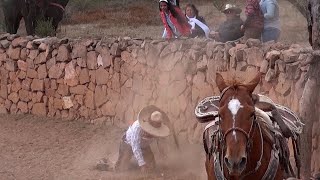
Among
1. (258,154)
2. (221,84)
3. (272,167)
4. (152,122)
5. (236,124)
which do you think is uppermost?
(221,84)

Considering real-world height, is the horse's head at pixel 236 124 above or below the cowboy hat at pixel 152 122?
above

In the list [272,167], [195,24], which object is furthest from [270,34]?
[272,167]

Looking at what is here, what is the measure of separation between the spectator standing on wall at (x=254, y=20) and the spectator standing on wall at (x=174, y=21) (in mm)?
1458

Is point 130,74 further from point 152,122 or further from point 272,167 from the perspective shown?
point 272,167

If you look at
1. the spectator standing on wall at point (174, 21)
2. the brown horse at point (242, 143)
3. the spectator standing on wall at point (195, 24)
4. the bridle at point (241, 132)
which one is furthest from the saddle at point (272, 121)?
the spectator standing on wall at point (174, 21)

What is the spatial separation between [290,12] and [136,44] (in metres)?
11.3

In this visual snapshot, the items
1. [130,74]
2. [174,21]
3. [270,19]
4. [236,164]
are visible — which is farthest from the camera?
[174,21]

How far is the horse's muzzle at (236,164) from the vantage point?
Answer: 5.30 meters

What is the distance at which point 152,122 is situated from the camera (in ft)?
31.7

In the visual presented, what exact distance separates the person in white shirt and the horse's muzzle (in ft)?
13.9

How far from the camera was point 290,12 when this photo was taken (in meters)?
21.8

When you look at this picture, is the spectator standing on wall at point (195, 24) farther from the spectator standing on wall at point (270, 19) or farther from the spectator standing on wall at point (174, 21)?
the spectator standing on wall at point (270, 19)

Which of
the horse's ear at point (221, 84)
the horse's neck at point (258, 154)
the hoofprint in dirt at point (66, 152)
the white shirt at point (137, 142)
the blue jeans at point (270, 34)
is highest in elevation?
the blue jeans at point (270, 34)

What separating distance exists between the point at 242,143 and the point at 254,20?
17.4 feet
